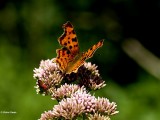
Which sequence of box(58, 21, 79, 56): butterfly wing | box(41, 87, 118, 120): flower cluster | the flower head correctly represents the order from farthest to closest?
the flower head < box(58, 21, 79, 56): butterfly wing < box(41, 87, 118, 120): flower cluster

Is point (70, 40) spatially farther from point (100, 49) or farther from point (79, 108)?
point (100, 49)

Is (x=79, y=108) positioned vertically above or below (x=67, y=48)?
below

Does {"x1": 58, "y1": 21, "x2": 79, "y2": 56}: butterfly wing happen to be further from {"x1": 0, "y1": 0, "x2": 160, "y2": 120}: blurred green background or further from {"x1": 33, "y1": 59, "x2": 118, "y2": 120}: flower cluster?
{"x1": 0, "y1": 0, "x2": 160, "y2": 120}: blurred green background

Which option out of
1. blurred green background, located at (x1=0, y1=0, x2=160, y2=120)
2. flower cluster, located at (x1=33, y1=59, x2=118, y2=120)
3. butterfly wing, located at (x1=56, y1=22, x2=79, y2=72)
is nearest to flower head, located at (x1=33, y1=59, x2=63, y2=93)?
flower cluster, located at (x1=33, y1=59, x2=118, y2=120)

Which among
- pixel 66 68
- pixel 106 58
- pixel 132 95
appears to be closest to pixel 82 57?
pixel 66 68

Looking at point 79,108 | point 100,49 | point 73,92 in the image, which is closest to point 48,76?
point 73,92
